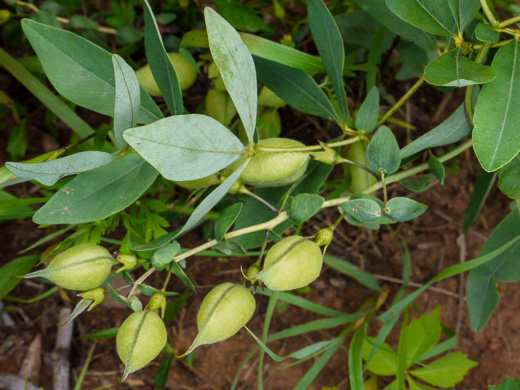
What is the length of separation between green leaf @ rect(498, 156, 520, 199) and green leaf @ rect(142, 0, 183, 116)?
59cm

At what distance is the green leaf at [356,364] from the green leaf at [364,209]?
41cm

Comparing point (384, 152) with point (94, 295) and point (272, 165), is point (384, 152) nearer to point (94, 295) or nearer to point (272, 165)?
point (272, 165)

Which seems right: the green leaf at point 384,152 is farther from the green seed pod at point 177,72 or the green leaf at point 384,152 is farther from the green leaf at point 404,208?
the green seed pod at point 177,72

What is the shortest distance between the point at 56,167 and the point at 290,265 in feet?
1.24

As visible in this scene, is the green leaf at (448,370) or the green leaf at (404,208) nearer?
the green leaf at (404,208)

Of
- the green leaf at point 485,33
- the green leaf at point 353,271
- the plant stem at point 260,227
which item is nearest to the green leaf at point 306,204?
the plant stem at point 260,227

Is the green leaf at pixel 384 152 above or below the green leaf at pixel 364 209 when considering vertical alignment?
above

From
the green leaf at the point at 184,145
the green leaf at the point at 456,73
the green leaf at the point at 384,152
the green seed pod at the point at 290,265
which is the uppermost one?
the green leaf at the point at 456,73

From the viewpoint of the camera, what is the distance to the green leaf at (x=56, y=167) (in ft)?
2.05

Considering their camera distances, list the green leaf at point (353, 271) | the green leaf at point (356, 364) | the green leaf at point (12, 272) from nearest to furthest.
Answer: the green leaf at point (356, 364) < the green leaf at point (12, 272) < the green leaf at point (353, 271)

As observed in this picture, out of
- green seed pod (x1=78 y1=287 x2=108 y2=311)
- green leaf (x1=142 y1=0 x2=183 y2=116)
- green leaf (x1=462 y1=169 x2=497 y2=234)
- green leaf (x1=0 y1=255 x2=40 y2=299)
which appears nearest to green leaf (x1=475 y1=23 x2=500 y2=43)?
green leaf (x1=462 y1=169 x2=497 y2=234)

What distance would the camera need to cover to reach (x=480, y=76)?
66cm

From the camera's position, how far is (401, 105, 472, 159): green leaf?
795 millimetres

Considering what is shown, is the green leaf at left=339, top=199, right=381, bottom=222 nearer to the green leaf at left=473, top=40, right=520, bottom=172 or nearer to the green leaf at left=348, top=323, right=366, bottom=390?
the green leaf at left=473, top=40, right=520, bottom=172
